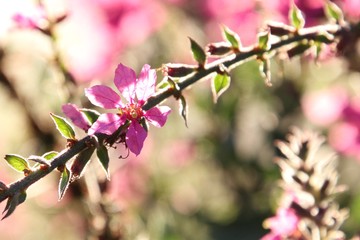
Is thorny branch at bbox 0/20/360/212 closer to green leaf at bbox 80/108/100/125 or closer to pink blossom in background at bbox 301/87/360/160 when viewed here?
green leaf at bbox 80/108/100/125

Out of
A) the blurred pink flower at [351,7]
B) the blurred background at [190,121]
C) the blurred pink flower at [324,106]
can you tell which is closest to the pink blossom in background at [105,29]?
the blurred background at [190,121]

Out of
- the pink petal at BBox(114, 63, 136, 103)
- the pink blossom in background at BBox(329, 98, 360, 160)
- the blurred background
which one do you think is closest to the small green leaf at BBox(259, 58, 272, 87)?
the pink petal at BBox(114, 63, 136, 103)

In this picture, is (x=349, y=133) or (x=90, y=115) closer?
(x=90, y=115)

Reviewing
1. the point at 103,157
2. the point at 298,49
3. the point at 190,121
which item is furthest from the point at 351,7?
the point at 190,121

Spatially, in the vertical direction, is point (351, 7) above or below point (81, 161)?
above

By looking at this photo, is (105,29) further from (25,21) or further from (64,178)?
(64,178)

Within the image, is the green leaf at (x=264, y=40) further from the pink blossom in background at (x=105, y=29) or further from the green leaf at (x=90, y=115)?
the pink blossom in background at (x=105, y=29)
